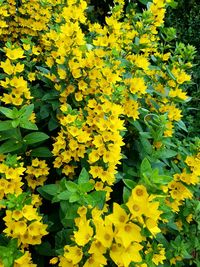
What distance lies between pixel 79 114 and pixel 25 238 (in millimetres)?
642

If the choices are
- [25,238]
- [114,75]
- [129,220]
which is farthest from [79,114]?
[129,220]

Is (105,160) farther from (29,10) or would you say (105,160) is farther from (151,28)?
(29,10)

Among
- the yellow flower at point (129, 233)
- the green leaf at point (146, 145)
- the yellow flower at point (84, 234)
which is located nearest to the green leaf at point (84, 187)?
the yellow flower at point (84, 234)

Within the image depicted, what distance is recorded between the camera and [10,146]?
5.20 ft

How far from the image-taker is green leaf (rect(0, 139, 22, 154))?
156cm

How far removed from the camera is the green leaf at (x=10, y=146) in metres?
1.56

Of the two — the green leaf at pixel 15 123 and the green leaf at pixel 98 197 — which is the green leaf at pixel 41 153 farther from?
the green leaf at pixel 98 197

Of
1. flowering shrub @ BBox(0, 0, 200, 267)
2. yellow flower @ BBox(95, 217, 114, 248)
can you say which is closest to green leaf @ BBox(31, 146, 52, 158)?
flowering shrub @ BBox(0, 0, 200, 267)

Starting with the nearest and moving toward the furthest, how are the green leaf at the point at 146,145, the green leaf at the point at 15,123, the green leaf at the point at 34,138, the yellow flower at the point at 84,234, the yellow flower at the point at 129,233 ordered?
1. the yellow flower at the point at 129,233
2. the yellow flower at the point at 84,234
3. the green leaf at the point at 15,123
4. the green leaf at the point at 34,138
5. the green leaf at the point at 146,145

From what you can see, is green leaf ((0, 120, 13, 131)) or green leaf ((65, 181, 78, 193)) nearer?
green leaf ((65, 181, 78, 193))

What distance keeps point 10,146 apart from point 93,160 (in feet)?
1.21

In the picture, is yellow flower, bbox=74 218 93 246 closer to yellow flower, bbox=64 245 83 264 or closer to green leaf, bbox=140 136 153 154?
yellow flower, bbox=64 245 83 264

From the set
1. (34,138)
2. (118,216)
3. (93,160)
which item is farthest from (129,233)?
(34,138)

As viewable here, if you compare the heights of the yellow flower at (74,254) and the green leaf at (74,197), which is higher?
the green leaf at (74,197)
